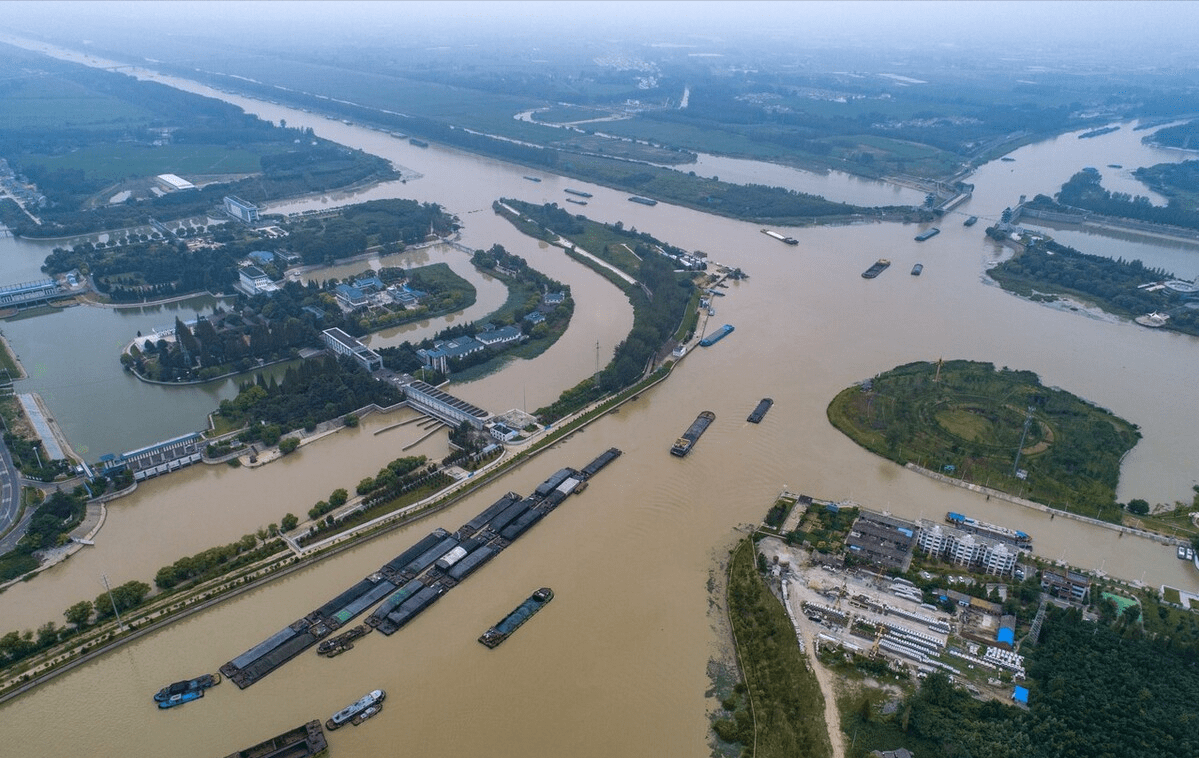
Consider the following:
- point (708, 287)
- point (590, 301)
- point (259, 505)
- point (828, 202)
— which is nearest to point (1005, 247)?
point (828, 202)

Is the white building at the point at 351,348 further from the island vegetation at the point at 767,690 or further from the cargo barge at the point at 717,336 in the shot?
the island vegetation at the point at 767,690

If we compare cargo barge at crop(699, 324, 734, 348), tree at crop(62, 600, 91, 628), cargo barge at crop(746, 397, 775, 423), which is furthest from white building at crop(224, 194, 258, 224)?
cargo barge at crop(746, 397, 775, 423)

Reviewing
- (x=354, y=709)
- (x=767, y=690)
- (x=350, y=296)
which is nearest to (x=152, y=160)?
(x=350, y=296)

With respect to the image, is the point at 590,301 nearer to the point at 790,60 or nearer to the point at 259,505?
the point at 259,505

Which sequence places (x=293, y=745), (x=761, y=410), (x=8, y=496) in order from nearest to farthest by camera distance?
(x=293, y=745), (x=8, y=496), (x=761, y=410)

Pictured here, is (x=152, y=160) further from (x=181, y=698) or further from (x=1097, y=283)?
(x=1097, y=283)

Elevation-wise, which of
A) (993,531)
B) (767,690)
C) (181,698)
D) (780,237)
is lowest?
(181,698)

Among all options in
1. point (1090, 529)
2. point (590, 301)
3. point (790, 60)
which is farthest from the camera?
point (790, 60)
